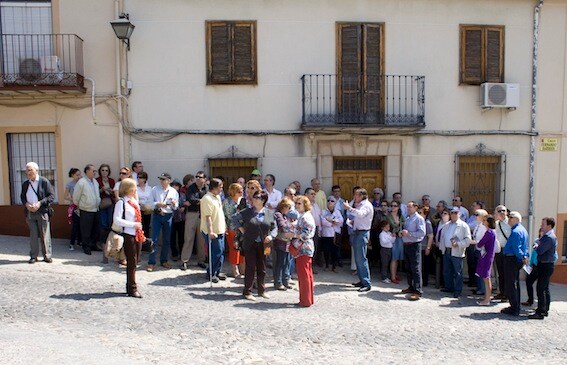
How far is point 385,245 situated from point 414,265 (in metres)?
0.92

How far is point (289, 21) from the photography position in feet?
34.8

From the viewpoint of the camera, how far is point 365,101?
10859 mm

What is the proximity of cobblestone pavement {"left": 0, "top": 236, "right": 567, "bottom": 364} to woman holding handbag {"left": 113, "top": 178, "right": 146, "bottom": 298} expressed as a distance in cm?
62

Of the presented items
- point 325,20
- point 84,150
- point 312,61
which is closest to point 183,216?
point 84,150

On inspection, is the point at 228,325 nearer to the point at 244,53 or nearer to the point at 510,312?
the point at 510,312

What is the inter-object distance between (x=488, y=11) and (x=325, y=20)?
3945mm

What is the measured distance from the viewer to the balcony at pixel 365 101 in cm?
1069

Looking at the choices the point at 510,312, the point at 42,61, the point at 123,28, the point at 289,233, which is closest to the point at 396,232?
the point at 510,312

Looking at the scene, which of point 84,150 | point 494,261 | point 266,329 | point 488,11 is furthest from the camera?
point 488,11

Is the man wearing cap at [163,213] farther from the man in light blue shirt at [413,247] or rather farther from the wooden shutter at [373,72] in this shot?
the wooden shutter at [373,72]

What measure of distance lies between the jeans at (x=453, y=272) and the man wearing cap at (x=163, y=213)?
5.09m

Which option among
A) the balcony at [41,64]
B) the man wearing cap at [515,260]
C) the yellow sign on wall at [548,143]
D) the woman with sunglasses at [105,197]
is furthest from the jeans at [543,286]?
the balcony at [41,64]

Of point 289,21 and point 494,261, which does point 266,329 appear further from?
point 289,21

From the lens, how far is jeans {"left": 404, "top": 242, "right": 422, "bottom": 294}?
26.8 ft
